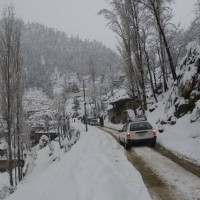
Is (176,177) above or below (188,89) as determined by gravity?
below

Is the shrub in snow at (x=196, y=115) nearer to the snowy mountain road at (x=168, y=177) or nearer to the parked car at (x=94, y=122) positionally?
the snowy mountain road at (x=168, y=177)

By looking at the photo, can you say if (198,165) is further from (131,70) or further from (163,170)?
(131,70)

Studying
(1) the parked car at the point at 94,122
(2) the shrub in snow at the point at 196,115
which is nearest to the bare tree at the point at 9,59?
(2) the shrub in snow at the point at 196,115

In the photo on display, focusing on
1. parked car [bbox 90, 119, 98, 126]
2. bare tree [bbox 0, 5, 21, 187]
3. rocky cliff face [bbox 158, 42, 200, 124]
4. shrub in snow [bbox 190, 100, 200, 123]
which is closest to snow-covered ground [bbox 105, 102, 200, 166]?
shrub in snow [bbox 190, 100, 200, 123]

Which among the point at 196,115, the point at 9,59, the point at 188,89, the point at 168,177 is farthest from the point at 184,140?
the point at 9,59

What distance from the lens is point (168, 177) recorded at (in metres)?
9.27

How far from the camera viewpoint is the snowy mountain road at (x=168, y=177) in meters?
7.45

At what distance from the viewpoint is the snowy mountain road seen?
745cm

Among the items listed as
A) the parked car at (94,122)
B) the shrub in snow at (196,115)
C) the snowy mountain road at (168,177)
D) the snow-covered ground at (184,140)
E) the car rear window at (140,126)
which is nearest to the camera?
the snowy mountain road at (168,177)

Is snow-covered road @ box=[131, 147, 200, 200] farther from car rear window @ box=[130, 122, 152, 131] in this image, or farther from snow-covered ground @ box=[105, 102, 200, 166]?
car rear window @ box=[130, 122, 152, 131]

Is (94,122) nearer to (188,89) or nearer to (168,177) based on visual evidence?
(188,89)

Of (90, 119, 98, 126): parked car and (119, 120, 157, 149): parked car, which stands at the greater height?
(90, 119, 98, 126): parked car

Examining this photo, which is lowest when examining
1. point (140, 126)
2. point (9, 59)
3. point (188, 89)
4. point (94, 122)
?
point (140, 126)

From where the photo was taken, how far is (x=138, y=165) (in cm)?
1189
